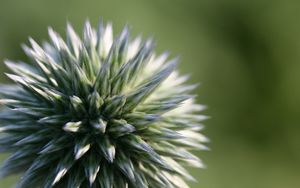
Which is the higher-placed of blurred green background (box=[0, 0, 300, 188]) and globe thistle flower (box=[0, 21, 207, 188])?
blurred green background (box=[0, 0, 300, 188])

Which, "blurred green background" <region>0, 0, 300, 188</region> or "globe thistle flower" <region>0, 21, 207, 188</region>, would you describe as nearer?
"globe thistle flower" <region>0, 21, 207, 188</region>

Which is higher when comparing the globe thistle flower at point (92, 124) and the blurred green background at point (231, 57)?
the blurred green background at point (231, 57)

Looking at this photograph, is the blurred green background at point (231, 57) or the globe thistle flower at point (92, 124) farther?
the blurred green background at point (231, 57)

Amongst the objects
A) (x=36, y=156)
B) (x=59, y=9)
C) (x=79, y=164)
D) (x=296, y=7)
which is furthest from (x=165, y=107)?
(x=296, y=7)
